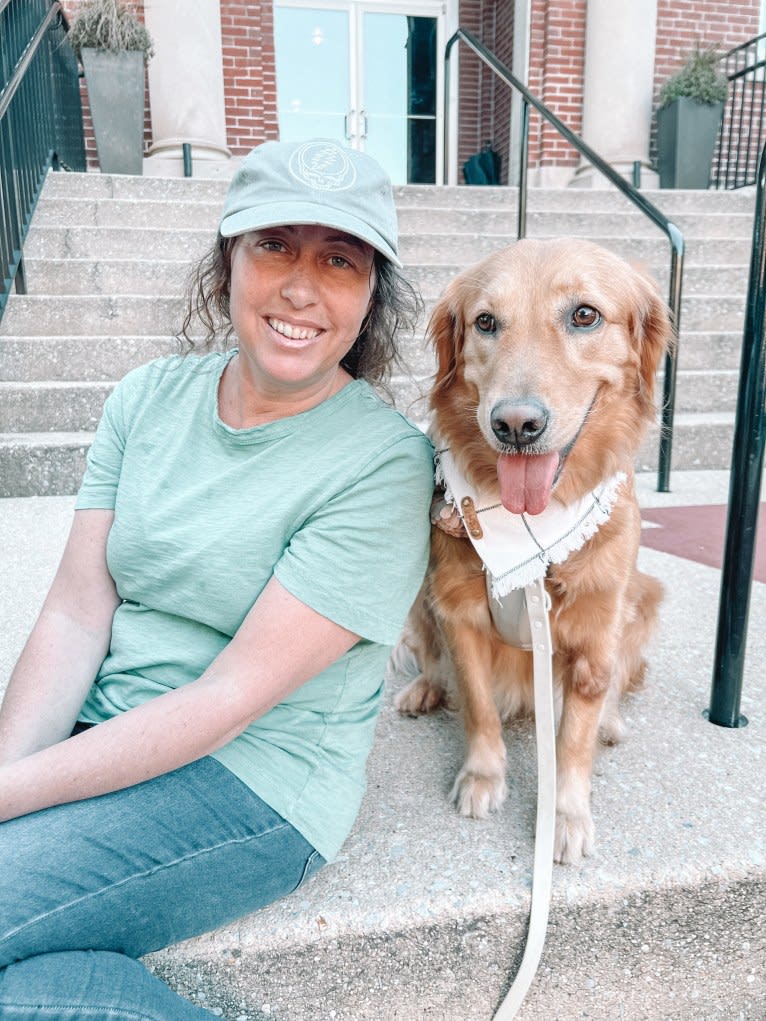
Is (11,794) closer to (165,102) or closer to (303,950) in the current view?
(303,950)

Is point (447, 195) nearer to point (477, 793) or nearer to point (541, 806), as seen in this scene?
point (477, 793)

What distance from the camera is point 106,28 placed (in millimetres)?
6152

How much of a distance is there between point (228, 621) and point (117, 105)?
6.35m

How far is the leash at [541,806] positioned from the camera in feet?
4.18

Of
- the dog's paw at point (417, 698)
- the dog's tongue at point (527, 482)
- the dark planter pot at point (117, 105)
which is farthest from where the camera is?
the dark planter pot at point (117, 105)

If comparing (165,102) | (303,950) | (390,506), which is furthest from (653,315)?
(165,102)

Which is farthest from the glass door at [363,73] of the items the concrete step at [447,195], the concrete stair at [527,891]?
the concrete stair at [527,891]

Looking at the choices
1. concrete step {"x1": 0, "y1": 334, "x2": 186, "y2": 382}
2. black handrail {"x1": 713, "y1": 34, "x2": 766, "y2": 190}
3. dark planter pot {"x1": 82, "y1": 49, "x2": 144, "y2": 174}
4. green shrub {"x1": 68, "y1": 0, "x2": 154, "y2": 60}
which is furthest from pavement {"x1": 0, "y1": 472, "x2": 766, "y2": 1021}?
black handrail {"x1": 713, "y1": 34, "x2": 766, "y2": 190}

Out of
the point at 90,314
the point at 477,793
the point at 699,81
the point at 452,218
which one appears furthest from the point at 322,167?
the point at 699,81

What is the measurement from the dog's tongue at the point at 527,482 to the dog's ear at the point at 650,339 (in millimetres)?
371

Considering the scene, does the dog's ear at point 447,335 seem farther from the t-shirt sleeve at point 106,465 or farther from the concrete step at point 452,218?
the concrete step at point 452,218

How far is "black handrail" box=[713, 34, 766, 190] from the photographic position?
26.7ft

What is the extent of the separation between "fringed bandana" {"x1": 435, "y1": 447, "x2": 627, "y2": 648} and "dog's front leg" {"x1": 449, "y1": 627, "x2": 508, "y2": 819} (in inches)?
6.1

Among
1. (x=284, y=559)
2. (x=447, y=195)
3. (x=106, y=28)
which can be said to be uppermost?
(x=106, y=28)
